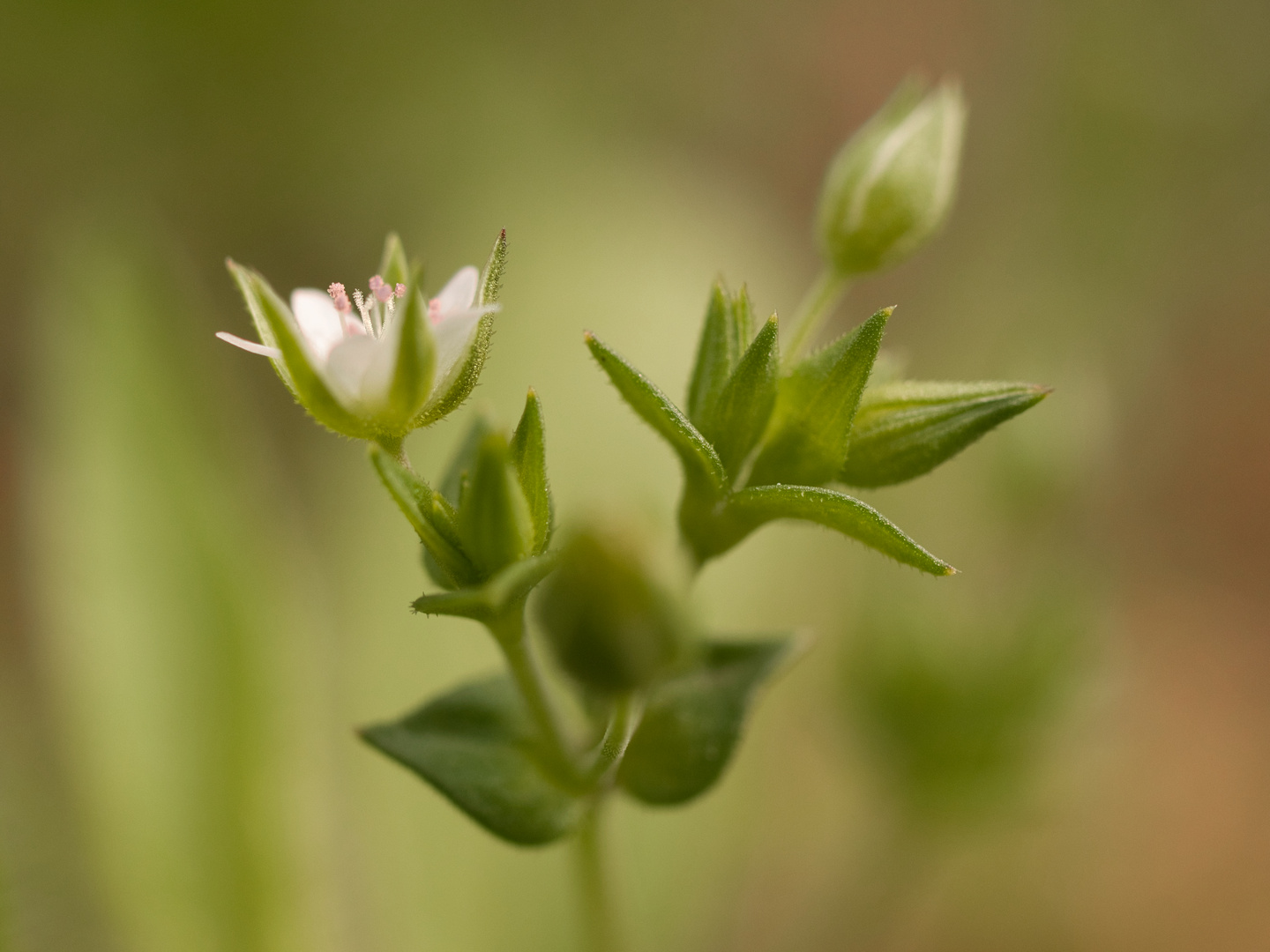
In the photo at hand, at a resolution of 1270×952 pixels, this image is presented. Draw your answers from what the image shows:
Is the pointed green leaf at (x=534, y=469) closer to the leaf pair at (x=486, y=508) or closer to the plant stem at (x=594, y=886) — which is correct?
the leaf pair at (x=486, y=508)

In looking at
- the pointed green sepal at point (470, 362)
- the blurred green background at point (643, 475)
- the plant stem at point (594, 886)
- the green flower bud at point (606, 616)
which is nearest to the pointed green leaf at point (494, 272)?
the pointed green sepal at point (470, 362)

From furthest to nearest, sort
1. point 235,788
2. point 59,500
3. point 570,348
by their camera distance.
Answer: point 570,348, point 59,500, point 235,788

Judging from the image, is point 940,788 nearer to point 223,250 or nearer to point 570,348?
point 570,348

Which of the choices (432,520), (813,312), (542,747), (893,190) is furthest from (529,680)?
(893,190)

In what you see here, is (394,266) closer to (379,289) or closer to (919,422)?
(379,289)

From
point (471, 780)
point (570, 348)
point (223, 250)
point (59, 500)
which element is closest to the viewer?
point (471, 780)

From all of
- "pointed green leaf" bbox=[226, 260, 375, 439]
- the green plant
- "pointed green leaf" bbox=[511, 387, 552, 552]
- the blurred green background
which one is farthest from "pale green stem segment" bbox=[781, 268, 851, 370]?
the blurred green background

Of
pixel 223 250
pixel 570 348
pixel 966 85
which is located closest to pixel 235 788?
pixel 570 348
